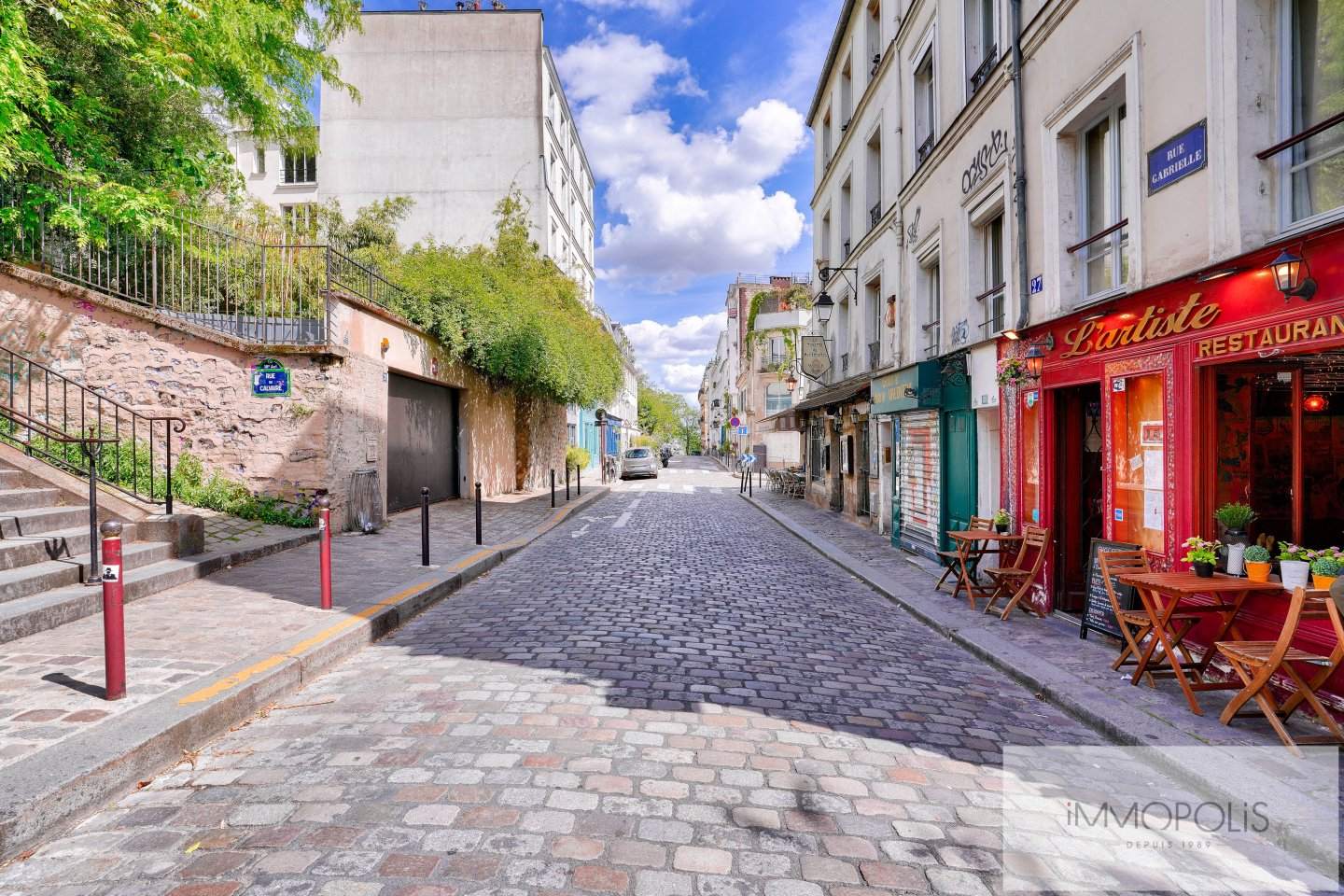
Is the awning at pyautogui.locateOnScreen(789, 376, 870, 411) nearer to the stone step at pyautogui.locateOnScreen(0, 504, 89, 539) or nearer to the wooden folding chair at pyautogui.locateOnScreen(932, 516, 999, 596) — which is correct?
the wooden folding chair at pyautogui.locateOnScreen(932, 516, 999, 596)

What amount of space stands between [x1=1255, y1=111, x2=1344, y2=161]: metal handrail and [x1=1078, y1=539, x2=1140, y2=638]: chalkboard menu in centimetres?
289

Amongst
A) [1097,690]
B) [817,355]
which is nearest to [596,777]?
[1097,690]

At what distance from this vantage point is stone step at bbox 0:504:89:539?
609 cm

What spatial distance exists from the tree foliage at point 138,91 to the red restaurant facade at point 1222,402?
9.24m

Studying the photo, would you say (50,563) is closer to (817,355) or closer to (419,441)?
(419,441)

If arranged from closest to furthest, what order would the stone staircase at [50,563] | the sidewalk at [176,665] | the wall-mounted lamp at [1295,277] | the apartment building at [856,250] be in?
the sidewalk at [176,665], the wall-mounted lamp at [1295,277], the stone staircase at [50,563], the apartment building at [856,250]

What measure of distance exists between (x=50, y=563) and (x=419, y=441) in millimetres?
8376

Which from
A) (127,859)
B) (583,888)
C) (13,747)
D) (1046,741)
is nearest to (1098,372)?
(1046,741)

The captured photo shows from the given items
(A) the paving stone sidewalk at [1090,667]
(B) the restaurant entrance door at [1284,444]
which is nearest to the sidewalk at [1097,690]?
(A) the paving stone sidewalk at [1090,667]

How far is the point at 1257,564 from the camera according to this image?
4.21 m

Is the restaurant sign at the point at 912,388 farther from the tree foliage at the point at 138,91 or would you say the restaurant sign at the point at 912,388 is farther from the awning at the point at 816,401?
the tree foliage at the point at 138,91

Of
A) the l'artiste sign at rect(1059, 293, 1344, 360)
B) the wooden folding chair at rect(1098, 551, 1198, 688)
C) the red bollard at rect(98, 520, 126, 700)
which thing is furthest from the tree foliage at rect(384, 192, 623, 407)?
the wooden folding chair at rect(1098, 551, 1198, 688)

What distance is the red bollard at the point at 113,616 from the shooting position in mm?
3652

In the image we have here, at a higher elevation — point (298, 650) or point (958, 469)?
point (958, 469)
